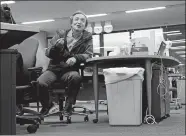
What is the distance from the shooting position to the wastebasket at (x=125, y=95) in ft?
7.97

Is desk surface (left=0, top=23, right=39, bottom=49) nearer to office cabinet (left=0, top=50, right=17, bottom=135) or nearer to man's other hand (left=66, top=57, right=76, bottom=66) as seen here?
office cabinet (left=0, top=50, right=17, bottom=135)

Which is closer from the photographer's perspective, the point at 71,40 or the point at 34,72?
the point at 34,72

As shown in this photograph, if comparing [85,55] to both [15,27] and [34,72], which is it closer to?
[34,72]

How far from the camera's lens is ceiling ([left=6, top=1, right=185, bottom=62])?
719cm

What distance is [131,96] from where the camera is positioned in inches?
96.5

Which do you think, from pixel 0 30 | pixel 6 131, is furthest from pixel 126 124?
pixel 0 30

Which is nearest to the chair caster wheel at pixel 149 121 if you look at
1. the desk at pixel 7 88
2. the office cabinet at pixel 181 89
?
the desk at pixel 7 88

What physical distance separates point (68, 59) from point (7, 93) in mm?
1352

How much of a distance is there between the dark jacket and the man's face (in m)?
0.08

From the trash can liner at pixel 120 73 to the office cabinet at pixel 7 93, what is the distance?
1.09 metres

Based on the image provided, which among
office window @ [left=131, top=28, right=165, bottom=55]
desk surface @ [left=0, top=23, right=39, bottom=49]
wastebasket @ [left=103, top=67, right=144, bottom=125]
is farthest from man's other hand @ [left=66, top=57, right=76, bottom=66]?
desk surface @ [left=0, top=23, right=39, bottom=49]

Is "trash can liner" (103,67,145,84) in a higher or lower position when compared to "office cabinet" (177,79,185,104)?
higher

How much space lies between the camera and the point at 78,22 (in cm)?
315

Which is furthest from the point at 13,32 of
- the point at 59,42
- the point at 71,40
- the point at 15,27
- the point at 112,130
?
the point at 71,40
